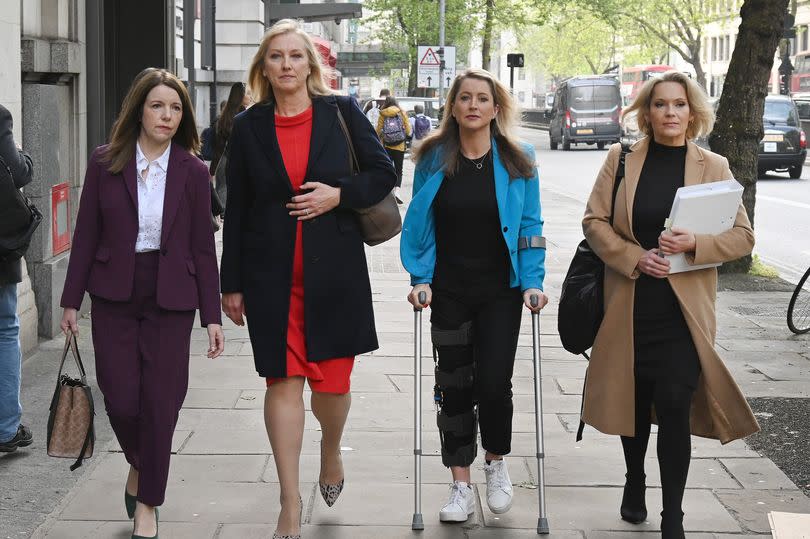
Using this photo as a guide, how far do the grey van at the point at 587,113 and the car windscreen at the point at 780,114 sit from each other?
50.1 feet

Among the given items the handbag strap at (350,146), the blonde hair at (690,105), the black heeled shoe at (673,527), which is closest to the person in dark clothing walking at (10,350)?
the handbag strap at (350,146)

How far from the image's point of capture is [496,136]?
5211 millimetres

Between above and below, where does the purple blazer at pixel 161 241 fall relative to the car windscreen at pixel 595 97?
below

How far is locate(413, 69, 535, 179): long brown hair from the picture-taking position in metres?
5.15

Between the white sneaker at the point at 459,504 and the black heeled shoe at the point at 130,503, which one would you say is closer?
the black heeled shoe at the point at 130,503

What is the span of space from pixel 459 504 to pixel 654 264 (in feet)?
3.94

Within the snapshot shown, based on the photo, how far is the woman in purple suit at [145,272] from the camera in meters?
4.71

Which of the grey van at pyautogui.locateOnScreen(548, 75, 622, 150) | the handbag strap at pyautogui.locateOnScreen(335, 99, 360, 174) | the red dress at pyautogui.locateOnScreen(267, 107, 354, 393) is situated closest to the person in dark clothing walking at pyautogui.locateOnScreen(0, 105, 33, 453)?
the red dress at pyautogui.locateOnScreen(267, 107, 354, 393)

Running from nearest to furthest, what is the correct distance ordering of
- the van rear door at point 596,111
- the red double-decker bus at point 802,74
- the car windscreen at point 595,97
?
1. the van rear door at point 596,111
2. the car windscreen at point 595,97
3. the red double-decker bus at point 802,74

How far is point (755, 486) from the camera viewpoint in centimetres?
581

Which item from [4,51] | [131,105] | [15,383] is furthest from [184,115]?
[4,51]

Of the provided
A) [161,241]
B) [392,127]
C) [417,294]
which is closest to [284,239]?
[161,241]

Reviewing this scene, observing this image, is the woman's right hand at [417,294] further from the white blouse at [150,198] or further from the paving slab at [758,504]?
the paving slab at [758,504]

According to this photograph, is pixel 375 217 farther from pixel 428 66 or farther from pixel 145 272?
pixel 428 66
